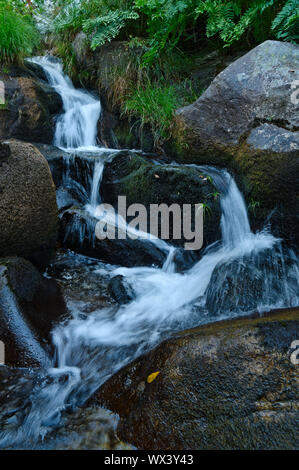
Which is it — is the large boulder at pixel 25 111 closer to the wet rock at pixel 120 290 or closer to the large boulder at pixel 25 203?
the large boulder at pixel 25 203

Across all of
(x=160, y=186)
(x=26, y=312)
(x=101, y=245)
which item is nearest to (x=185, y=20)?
(x=160, y=186)

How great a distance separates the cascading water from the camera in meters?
2.13

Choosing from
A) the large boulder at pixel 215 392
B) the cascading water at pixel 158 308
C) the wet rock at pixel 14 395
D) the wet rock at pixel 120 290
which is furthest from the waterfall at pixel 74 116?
the large boulder at pixel 215 392

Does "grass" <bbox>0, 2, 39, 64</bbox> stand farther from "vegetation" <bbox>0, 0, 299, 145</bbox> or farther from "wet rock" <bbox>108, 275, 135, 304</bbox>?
"wet rock" <bbox>108, 275, 135, 304</bbox>

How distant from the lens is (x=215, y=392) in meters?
1.71

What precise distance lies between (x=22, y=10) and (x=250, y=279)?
875 centimetres

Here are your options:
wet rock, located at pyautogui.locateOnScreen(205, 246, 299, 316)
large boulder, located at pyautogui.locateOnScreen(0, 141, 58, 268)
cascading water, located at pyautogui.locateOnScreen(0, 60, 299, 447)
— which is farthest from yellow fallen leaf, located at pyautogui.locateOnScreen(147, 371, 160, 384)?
large boulder, located at pyautogui.locateOnScreen(0, 141, 58, 268)

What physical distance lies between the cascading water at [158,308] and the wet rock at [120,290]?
70 millimetres

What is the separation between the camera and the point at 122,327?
2869 millimetres

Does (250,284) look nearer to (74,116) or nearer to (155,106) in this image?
(155,106)

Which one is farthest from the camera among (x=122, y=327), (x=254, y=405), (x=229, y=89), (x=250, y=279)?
(x=229, y=89)

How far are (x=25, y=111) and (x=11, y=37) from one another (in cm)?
178

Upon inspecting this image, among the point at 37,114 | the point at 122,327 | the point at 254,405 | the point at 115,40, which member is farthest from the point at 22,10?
the point at 254,405
